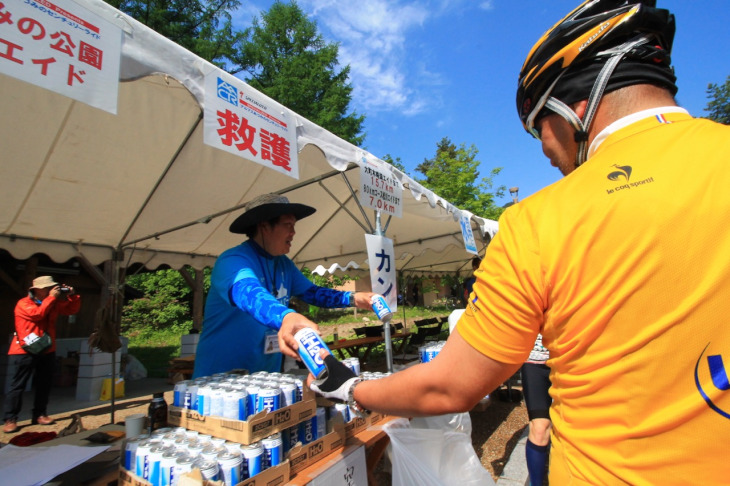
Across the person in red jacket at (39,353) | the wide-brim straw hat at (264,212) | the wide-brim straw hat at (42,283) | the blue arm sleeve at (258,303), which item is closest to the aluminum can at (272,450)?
the blue arm sleeve at (258,303)

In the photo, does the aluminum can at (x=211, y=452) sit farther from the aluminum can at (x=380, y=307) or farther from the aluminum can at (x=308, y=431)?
the aluminum can at (x=380, y=307)

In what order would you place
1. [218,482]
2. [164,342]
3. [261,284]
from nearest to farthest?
[218,482] → [261,284] → [164,342]

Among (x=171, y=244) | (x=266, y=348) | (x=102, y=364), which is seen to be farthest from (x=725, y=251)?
(x=102, y=364)

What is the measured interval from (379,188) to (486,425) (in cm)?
372

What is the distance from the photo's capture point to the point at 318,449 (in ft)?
6.02

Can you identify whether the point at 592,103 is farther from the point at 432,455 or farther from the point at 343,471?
the point at 432,455

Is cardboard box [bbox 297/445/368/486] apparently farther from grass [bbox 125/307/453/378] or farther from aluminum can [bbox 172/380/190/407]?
grass [bbox 125/307/453/378]

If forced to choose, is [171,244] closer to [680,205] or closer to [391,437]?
[391,437]

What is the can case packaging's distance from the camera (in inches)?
61.1

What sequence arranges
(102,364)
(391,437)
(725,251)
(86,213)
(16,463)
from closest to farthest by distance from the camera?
(725,251)
(16,463)
(391,437)
(86,213)
(102,364)

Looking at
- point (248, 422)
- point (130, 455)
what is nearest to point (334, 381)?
point (248, 422)

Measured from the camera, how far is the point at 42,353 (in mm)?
5207

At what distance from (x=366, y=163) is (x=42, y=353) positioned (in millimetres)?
5622

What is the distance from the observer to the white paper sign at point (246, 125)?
2.04m
